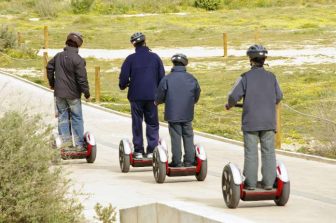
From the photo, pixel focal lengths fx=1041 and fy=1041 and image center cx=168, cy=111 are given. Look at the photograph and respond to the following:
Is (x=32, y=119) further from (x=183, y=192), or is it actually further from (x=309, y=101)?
(x=309, y=101)

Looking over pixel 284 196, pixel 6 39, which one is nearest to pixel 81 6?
pixel 6 39

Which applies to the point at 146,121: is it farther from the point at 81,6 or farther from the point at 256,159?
the point at 81,6

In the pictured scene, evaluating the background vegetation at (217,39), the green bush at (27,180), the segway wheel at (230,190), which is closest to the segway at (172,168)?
the segway wheel at (230,190)

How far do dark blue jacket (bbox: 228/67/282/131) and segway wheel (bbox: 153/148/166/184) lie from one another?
2.34 metres

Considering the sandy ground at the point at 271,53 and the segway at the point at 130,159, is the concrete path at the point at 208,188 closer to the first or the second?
the segway at the point at 130,159

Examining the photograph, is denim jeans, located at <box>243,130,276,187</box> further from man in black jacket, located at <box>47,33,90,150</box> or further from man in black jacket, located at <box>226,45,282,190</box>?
man in black jacket, located at <box>47,33,90,150</box>

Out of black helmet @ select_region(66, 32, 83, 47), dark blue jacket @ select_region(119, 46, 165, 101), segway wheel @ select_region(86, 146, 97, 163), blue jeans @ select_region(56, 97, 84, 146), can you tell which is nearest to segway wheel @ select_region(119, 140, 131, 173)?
dark blue jacket @ select_region(119, 46, 165, 101)

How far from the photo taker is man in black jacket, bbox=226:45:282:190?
1167cm

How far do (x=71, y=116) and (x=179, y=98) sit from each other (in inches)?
123

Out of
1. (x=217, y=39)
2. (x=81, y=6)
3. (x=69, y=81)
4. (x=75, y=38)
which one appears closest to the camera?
(x=75, y=38)

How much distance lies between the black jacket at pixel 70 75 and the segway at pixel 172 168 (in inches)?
99.6

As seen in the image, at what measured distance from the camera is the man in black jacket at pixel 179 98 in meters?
13.6

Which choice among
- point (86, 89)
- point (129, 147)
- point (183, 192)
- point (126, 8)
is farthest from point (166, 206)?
point (126, 8)

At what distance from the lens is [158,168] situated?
1388 centimetres
